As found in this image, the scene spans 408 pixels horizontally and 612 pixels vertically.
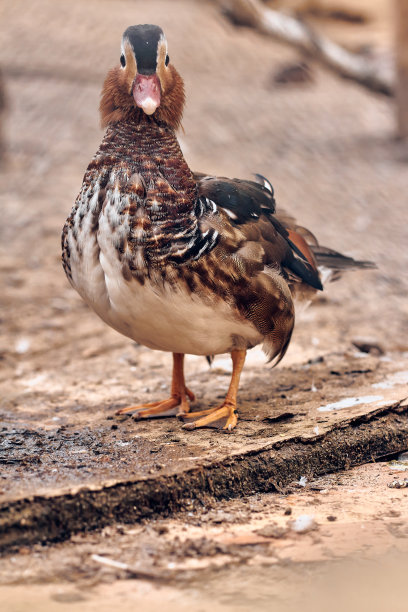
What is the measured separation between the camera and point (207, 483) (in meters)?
2.75

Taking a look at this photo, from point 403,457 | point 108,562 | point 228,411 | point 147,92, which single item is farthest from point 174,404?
point 147,92

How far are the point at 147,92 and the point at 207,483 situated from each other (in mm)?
1442

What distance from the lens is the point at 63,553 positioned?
7.82 ft

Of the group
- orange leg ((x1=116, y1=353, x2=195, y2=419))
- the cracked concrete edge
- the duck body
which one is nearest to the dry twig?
the duck body

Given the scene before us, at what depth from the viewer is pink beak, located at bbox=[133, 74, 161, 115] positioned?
287 cm

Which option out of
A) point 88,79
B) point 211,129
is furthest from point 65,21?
point 211,129

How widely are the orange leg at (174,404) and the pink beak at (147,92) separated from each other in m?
1.11

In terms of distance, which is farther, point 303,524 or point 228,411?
point 228,411

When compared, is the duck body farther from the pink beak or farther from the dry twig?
the dry twig

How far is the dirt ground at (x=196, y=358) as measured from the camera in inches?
89.2

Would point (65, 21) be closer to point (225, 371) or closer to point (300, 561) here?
point (225, 371)

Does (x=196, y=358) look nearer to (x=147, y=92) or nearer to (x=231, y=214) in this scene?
(x=231, y=214)

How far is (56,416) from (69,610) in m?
1.44

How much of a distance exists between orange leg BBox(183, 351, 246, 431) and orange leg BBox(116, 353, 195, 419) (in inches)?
3.7
